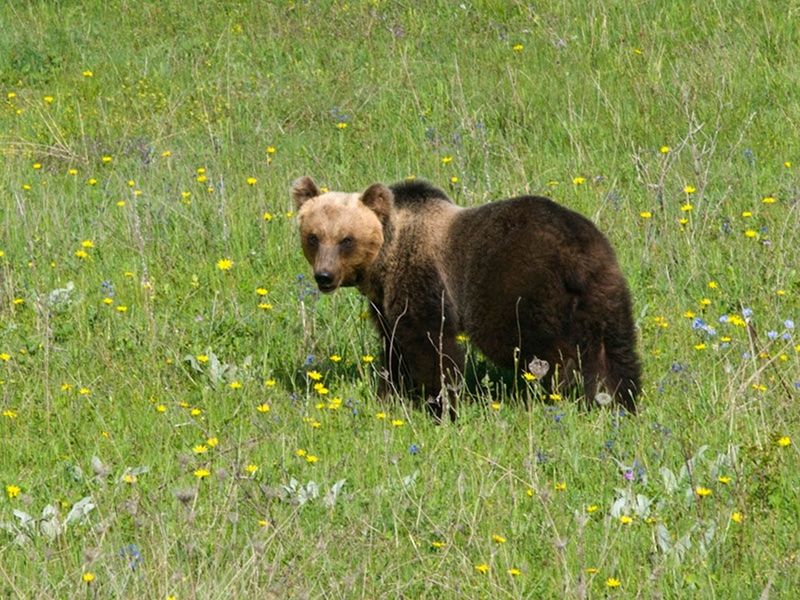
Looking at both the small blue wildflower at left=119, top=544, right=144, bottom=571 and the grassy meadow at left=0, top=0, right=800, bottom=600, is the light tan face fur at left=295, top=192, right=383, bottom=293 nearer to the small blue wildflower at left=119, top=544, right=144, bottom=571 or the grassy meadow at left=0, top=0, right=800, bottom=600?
the grassy meadow at left=0, top=0, right=800, bottom=600

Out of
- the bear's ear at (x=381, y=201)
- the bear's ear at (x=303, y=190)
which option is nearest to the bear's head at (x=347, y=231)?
the bear's ear at (x=381, y=201)

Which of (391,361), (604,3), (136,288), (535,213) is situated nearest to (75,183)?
(136,288)

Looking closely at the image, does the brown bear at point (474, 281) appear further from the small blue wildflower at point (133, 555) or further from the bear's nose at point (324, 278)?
the small blue wildflower at point (133, 555)

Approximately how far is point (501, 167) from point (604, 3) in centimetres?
331

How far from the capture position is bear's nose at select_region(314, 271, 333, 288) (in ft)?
23.3

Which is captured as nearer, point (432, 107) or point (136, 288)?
point (136, 288)

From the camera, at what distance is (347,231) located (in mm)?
7301

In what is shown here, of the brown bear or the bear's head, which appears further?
the bear's head

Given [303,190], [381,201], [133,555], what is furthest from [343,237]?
[133,555]

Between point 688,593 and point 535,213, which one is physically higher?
point 535,213

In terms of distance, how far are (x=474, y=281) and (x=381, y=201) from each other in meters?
0.72

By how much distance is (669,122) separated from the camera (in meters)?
9.98

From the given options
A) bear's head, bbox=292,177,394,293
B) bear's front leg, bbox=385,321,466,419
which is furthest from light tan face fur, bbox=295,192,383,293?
bear's front leg, bbox=385,321,466,419

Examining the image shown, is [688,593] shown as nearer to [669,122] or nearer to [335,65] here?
[669,122]
